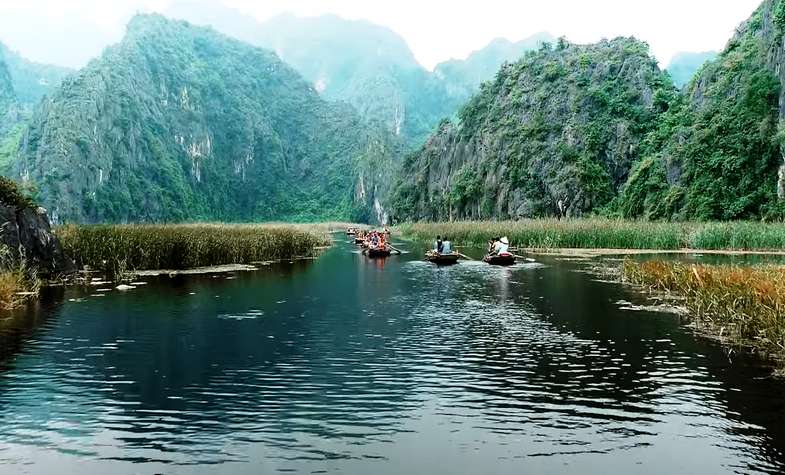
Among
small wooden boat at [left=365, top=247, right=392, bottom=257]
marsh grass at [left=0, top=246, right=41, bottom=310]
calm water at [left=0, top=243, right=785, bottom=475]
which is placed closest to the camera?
calm water at [left=0, top=243, right=785, bottom=475]

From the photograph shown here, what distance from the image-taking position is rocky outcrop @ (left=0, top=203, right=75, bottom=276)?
92.7 ft

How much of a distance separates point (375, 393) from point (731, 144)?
73.5 metres

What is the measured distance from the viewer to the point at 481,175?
12125 cm

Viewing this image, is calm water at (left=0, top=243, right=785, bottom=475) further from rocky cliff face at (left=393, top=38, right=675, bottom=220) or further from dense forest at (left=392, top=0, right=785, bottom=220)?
rocky cliff face at (left=393, top=38, right=675, bottom=220)

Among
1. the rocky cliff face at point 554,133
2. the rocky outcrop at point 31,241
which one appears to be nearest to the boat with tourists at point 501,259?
the rocky outcrop at point 31,241

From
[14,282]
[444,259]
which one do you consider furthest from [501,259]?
[14,282]

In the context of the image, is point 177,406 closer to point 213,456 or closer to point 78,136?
point 213,456

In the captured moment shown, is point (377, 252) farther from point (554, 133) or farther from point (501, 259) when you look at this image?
point (554, 133)

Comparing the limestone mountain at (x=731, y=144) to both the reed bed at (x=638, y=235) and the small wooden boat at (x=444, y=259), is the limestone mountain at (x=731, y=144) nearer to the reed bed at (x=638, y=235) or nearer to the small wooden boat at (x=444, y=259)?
the reed bed at (x=638, y=235)

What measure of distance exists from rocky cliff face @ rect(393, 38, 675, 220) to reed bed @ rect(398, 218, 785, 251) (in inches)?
1323

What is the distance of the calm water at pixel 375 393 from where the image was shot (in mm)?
9844

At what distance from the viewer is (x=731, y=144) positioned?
246 ft

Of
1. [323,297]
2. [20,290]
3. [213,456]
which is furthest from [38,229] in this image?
[213,456]

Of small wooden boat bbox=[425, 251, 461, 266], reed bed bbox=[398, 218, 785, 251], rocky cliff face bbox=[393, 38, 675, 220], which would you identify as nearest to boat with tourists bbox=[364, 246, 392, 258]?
small wooden boat bbox=[425, 251, 461, 266]
